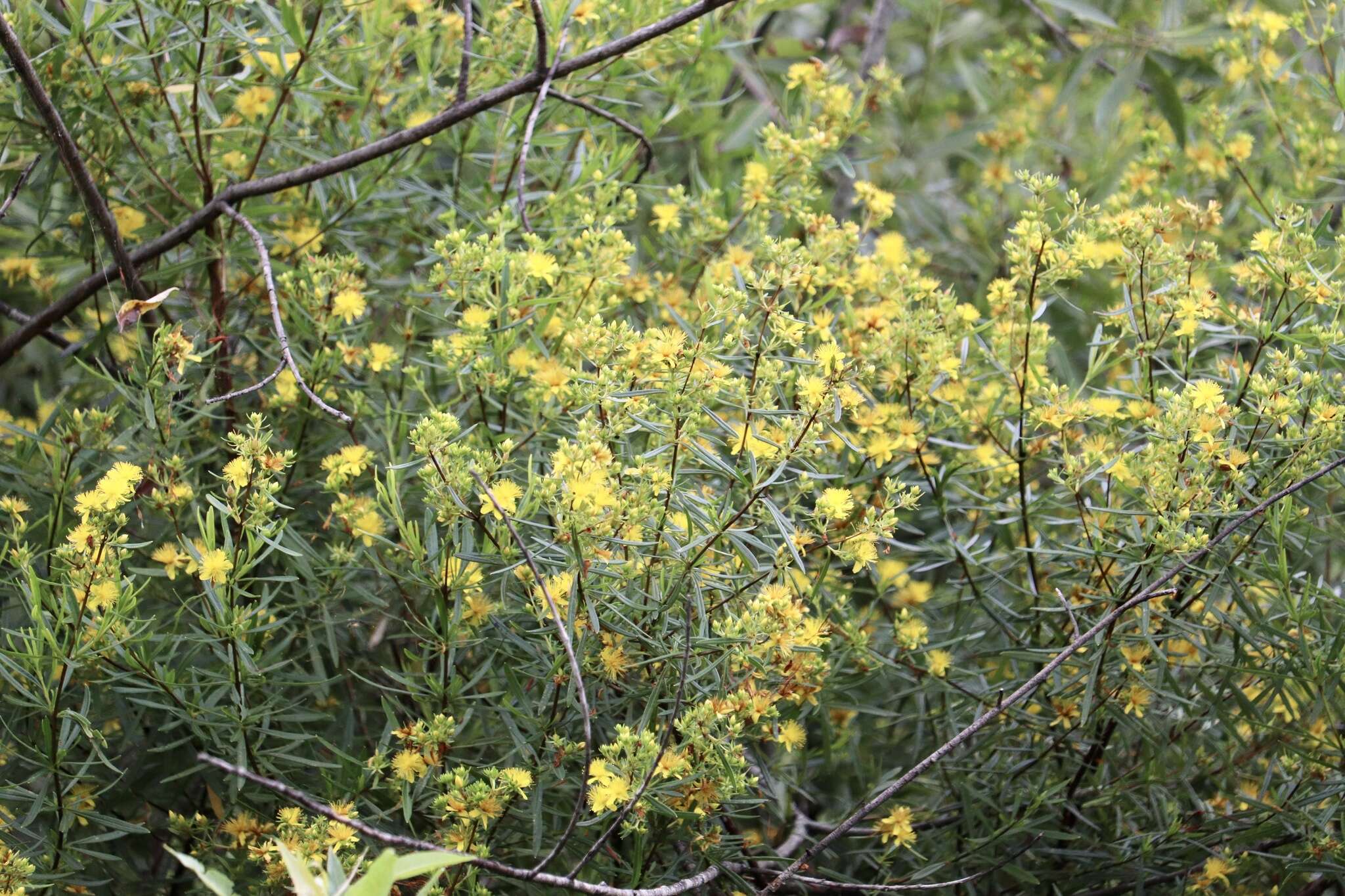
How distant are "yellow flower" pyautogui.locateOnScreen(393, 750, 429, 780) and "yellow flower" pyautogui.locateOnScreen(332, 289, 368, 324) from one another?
1.66 ft

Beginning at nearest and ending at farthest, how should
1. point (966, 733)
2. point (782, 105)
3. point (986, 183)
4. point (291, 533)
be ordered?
point (966, 733)
point (291, 533)
point (782, 105)
point (986, 183)

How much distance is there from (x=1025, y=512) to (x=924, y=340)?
0.24 m

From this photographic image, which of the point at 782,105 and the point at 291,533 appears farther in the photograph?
the point at 782,105

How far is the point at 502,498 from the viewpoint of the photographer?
47.7 inches

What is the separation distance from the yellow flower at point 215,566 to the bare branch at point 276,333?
0.53 feet

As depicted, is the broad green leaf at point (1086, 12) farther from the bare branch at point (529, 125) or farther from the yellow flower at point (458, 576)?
the yellow flower at point (458, 576)

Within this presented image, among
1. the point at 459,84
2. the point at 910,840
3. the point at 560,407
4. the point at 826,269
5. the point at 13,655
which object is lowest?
the point at 910,840

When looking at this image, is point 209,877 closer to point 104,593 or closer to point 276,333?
point 104,593

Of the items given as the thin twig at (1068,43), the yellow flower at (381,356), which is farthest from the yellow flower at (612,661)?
the thin twig at (1068,43)

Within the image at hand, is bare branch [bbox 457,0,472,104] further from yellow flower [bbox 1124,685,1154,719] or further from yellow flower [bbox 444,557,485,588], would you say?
yellow flower [bbox 1124,685,1154,719]

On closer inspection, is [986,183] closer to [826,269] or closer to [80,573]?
[826,269]

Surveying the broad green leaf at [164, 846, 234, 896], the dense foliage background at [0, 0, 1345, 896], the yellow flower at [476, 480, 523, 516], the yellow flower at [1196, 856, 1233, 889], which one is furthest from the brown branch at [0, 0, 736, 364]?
the yellow flower at [1196, 856, 1233, 889]

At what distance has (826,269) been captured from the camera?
5.14ft

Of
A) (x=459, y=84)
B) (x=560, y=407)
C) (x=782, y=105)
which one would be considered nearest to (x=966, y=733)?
(x=560, y=407)
